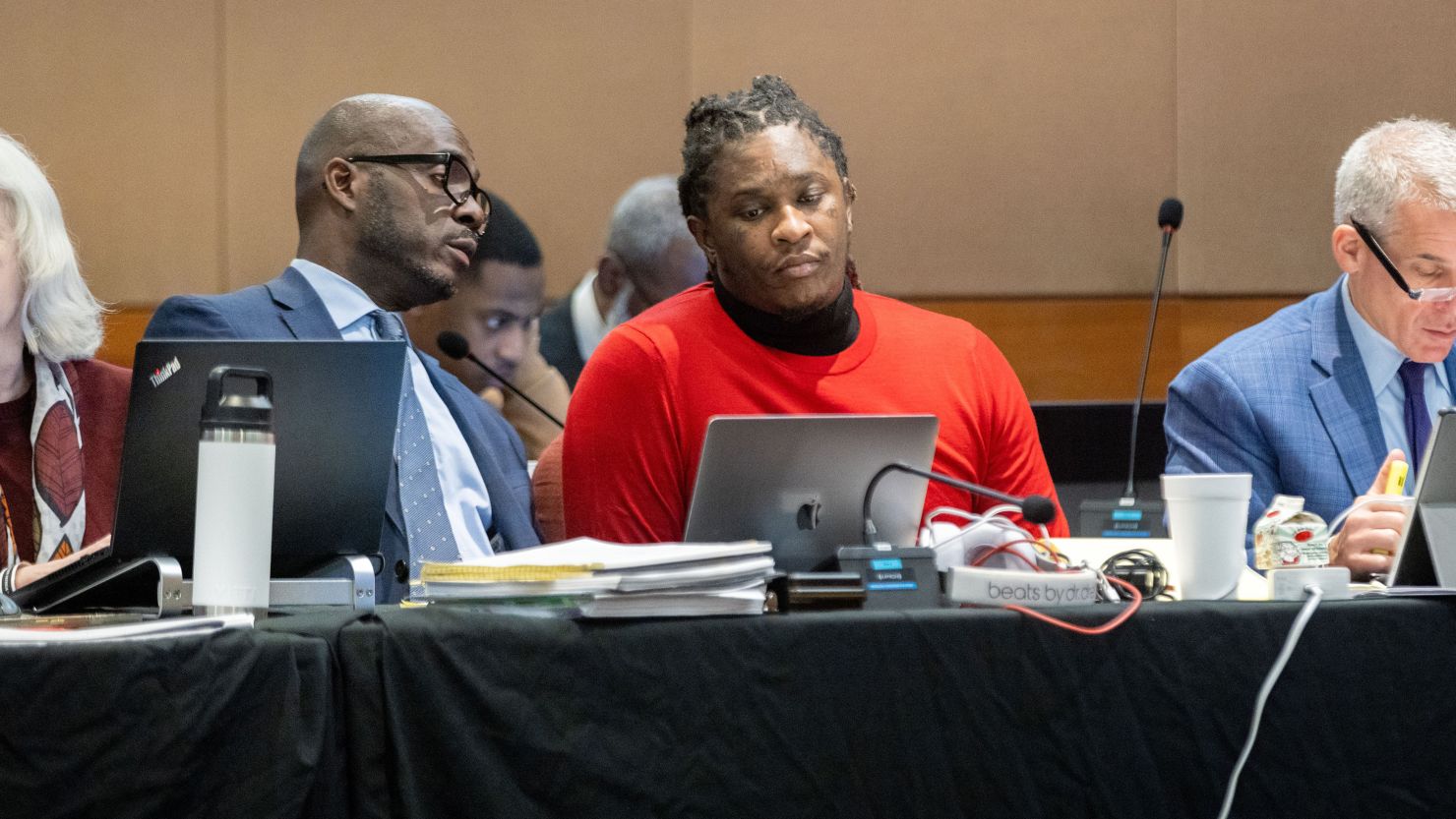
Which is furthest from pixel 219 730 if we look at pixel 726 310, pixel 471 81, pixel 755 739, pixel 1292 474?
pixel 471 81

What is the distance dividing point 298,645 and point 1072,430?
1.99m

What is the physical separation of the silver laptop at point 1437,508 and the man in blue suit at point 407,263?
1165 millimetres

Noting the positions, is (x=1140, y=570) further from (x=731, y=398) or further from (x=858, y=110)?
(x=858, y=110)

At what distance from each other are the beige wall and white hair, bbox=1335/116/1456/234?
76.7 inches

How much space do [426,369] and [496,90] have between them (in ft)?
7.12

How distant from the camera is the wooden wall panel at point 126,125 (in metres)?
4.21

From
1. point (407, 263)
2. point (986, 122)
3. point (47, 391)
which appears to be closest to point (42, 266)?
point (47, 391)

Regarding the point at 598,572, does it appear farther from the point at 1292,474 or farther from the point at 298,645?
the point at 1292,474

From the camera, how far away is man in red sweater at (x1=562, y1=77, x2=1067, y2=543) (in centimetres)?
203

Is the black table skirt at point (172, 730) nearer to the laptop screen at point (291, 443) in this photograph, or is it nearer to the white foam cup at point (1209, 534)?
the laptop screen at point (291, 443)

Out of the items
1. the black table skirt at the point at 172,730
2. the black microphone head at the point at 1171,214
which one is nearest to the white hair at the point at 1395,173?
the black microphone head at the point at 1171,214

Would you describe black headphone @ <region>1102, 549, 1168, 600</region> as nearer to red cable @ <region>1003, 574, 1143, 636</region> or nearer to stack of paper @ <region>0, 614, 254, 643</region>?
red cable @ <region>1003, 574, 1143, 636</region>

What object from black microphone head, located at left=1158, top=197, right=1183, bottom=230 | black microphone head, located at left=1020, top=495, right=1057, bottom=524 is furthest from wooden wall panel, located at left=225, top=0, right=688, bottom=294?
black microphone head, located at left=1020, top=495, right=1057, bottom=524

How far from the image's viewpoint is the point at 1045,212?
4438 millimetres
